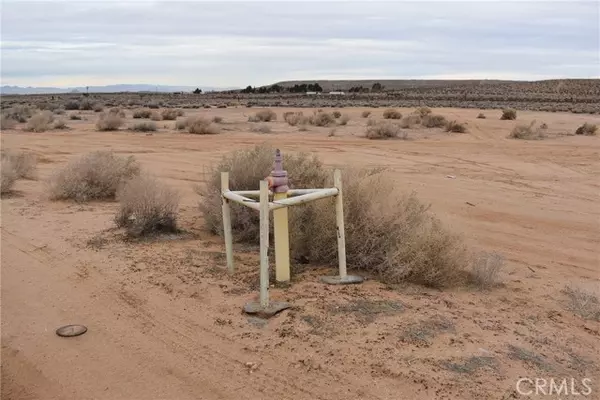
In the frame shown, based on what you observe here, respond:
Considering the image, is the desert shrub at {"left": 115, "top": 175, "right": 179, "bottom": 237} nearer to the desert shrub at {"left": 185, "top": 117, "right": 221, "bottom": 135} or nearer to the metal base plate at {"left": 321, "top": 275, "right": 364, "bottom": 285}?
the metal base plate at {"left": 321, "top": 275, "right": 364, "bottom": 285}

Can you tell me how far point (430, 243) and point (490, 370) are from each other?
1980 mm

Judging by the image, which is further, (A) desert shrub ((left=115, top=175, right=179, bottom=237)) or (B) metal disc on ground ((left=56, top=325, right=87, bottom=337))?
(A) desert shrub ((left=115, top=175, right=179, bottom=237))

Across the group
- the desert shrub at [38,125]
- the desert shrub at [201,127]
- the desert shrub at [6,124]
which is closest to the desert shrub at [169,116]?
the desert shrub at [38,125]

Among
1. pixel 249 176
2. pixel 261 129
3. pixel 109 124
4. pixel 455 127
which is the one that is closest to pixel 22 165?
pixel 249 176

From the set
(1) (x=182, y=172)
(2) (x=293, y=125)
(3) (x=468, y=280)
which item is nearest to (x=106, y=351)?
(3) (x=468, y=280)

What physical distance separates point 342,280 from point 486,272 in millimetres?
1493

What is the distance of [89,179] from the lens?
1078 centimetres

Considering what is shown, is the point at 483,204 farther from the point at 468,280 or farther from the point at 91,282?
the point at 91,282

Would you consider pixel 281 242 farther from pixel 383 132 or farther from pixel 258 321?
pixel 383 132

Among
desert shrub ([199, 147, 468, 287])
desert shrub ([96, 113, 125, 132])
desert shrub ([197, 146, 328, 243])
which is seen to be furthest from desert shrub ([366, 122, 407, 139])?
desert shrub ([199, 147, 468, 287])

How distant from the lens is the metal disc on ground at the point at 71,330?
510 centimetres

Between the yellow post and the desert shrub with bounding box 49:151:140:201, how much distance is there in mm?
5477

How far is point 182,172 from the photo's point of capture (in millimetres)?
14680

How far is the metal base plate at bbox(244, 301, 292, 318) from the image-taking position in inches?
207
